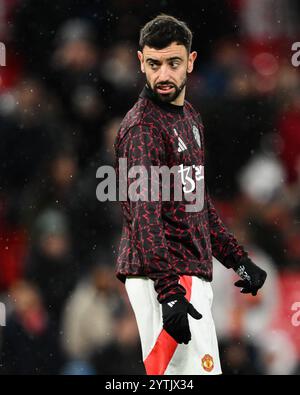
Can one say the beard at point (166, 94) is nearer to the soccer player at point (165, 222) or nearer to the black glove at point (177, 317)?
the soccer player at point (165, 222)

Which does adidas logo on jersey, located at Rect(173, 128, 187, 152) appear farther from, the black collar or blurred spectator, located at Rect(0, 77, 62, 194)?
blurred spectator, located at Rect(0, 77, 62, 194)

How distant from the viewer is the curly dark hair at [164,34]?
3.47m

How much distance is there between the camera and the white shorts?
134 inches

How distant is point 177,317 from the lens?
3186 mm

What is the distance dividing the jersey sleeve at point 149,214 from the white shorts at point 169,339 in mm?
123

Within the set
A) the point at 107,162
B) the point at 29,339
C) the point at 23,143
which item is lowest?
the point at 29,339

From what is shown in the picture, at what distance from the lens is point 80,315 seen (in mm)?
5352

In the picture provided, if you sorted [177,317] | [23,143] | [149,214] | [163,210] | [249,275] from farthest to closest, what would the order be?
[23,143], [249,275], [163,210], [149,214], [177,317]

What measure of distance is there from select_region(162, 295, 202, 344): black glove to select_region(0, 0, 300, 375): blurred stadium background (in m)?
1.99

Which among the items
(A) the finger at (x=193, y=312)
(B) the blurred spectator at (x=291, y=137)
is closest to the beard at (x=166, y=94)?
(A) the finger at (x=193, y=312)

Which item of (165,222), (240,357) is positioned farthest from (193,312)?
(240,357)

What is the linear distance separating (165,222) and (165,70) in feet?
1.81

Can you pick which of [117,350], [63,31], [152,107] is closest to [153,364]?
[152,107]

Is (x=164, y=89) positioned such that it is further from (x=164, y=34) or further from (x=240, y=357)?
(x=240, y=357)
